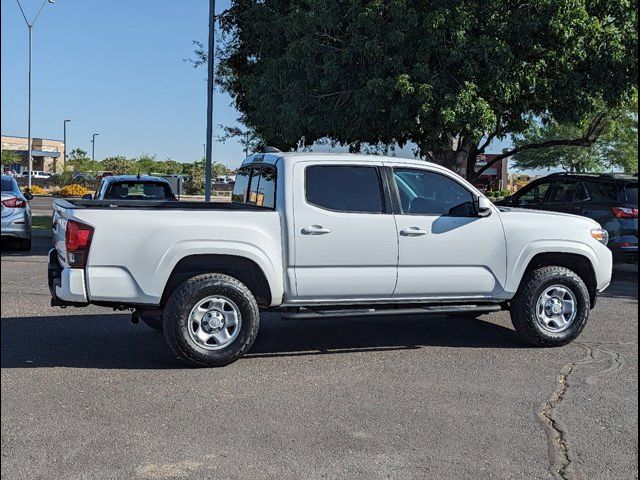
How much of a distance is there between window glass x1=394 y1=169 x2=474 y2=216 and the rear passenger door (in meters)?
0.26

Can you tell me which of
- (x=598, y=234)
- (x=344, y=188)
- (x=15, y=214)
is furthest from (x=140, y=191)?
(x=598, y=234)

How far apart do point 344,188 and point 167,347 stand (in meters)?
2.23

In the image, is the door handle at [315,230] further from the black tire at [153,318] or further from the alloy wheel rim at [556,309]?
the alloy wheel rim at [556,309]

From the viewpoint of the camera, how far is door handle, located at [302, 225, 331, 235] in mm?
6352

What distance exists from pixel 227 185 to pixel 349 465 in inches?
2070

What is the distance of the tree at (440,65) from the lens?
505 inches

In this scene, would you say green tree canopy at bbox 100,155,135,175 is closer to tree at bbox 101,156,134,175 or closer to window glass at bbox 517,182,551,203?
tree at bbox 101,156,134,175

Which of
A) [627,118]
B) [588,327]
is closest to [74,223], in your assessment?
[588,327]

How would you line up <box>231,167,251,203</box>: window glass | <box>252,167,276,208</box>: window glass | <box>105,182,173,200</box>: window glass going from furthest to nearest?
<box>105,182,173,200</box>: window glass → <box>231,167,251,203</box>: window glass → <box>252,167,276,208</box>: window glass

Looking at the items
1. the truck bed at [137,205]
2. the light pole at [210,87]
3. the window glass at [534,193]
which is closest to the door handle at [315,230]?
the truck bed at [137,205]

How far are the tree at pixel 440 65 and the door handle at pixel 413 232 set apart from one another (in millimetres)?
6281

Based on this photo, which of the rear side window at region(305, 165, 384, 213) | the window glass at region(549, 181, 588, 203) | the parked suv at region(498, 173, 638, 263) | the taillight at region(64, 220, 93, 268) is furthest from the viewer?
the window glass at region(549, 181, 588, 203)

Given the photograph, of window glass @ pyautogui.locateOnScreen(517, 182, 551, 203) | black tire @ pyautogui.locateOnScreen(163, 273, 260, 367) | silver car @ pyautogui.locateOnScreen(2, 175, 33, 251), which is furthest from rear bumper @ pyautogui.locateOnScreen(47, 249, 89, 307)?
window glass @ pyautogui.locateOnScreen(517, 182, 551, 203)

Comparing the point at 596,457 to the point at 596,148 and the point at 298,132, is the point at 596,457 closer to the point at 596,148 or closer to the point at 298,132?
the point at 298,132
